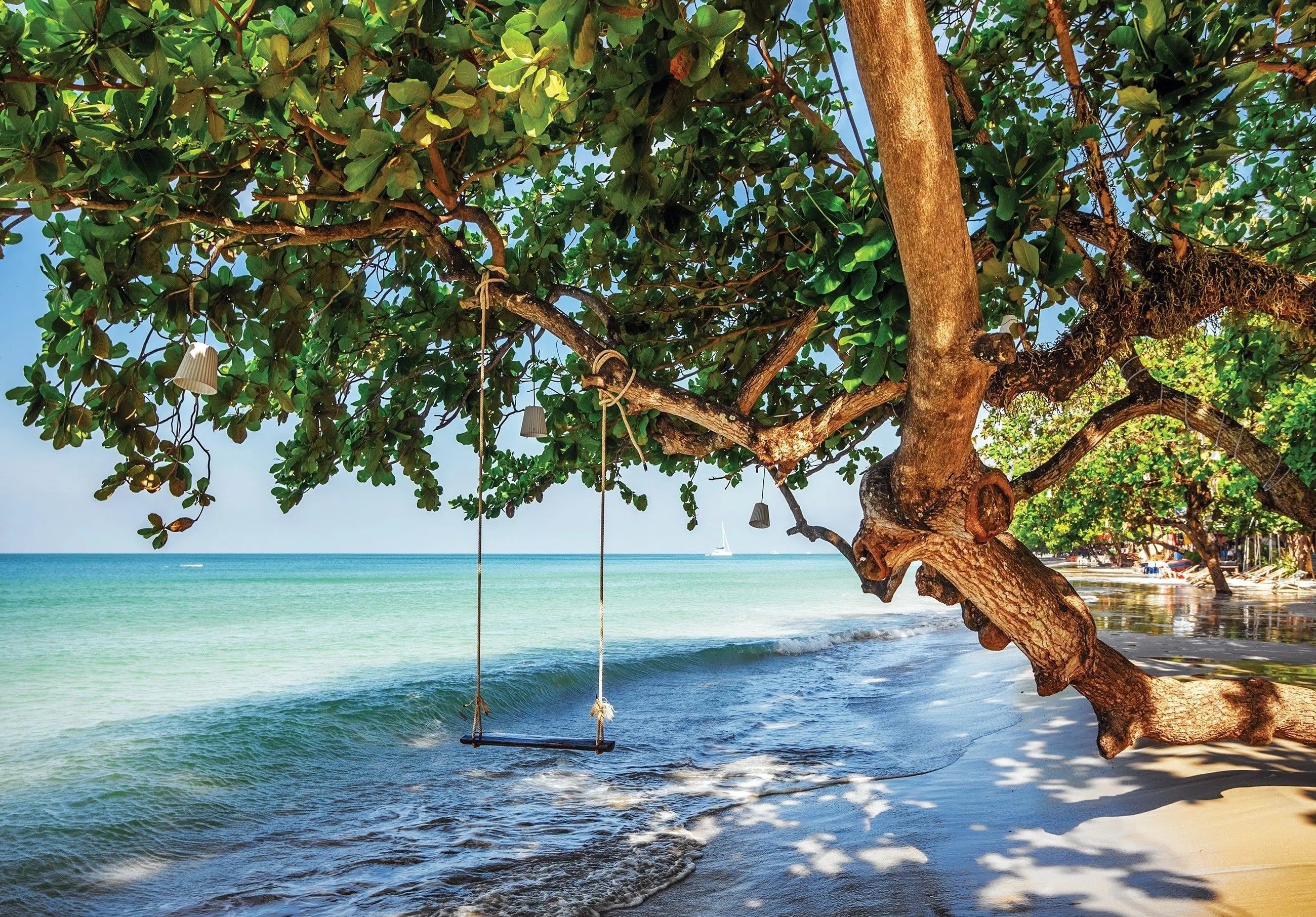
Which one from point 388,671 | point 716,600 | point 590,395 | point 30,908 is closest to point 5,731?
point 388,671

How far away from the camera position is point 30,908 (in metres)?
6.72

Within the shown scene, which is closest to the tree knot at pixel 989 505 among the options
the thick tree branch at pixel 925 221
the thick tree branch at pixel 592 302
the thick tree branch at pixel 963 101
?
the thick tree branch at pixel 925 221

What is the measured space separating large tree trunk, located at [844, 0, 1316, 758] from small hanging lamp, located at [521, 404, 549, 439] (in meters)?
1.73

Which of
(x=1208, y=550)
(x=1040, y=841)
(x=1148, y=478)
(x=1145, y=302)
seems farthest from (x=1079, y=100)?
(x=1208, y=550)

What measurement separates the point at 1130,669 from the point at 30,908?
26.9 ft

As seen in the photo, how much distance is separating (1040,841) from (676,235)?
426 cm

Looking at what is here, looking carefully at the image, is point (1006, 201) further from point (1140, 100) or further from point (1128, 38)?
point (1128, 38)

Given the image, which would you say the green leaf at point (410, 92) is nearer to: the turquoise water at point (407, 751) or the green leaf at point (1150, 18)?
the green leaf at point (1150, 18)

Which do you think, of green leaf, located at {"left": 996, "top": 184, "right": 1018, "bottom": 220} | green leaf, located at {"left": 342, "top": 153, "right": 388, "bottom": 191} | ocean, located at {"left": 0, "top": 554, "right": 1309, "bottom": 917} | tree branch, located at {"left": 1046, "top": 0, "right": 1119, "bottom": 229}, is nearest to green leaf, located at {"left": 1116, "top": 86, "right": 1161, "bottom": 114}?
green leaf, located at {"left": 996, "top": 184, "right": 1018, "bottom": 220}

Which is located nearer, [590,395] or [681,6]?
[681,6]

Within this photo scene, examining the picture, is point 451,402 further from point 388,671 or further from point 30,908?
point 388,671

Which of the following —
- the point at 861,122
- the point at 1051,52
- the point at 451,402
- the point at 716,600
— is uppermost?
the point at 861,122

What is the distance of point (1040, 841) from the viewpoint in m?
5.14

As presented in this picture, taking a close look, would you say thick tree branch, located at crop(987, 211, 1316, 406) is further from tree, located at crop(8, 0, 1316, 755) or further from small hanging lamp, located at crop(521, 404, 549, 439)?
small hanging lamp, located at crop(521, 404, 549, 439)
